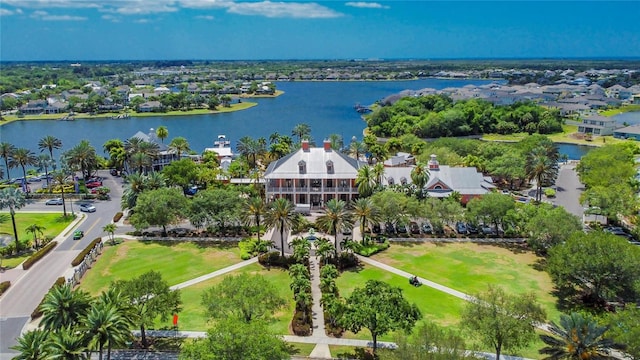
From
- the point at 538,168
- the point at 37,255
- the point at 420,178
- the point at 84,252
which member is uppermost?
the point at 538,168

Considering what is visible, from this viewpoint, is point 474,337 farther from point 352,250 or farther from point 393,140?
point 393,140

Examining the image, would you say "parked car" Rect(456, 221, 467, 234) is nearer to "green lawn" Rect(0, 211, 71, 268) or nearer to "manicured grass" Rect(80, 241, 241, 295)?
"manicured grass" Rect(80, 241, 241, 295)

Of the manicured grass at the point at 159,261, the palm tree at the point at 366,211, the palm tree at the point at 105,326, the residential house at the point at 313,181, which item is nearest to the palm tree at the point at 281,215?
the manicured grass at the point at 159,261

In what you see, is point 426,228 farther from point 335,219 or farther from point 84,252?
point 84,252

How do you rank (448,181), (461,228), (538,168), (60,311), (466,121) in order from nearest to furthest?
(60,311), (461,228), (538,168), (448,181), (466,121)

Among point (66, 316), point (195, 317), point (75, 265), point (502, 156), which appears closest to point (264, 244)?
point (195, 317)

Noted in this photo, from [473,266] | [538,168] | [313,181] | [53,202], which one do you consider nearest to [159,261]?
[313,181]
